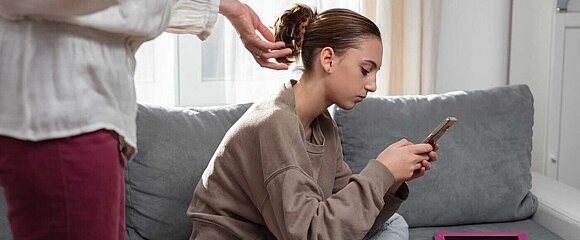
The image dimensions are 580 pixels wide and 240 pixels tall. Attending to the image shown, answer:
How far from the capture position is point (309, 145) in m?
1.96

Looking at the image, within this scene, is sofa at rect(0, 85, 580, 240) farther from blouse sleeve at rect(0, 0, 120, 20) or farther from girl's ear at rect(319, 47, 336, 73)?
blouse sleeve at rect(0, 0, 120, 20)

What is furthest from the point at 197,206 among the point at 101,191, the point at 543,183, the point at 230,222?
the point at 543,183

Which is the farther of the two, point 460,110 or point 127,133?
point 460,110

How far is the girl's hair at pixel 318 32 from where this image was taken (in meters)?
1.96

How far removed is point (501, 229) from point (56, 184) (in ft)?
5.64

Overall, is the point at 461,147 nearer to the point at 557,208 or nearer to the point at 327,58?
the point at 557,208

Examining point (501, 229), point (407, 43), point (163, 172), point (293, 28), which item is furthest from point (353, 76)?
point (407, 43)

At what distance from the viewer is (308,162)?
6.01 ft

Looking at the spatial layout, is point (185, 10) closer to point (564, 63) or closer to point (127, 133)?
point (127, 133)

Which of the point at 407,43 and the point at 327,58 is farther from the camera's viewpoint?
the point at 407,43

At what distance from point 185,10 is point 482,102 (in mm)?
1527

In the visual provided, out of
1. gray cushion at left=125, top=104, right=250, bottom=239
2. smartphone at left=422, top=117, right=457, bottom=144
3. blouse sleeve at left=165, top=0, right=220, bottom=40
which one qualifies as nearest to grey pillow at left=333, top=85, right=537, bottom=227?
gray cushion at left=125, top=104, right=250, bottom=239

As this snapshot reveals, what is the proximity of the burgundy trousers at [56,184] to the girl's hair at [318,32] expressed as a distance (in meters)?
1.01

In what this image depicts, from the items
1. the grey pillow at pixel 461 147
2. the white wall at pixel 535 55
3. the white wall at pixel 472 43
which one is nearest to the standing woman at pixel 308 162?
the grey pillow at pixel 461 147
